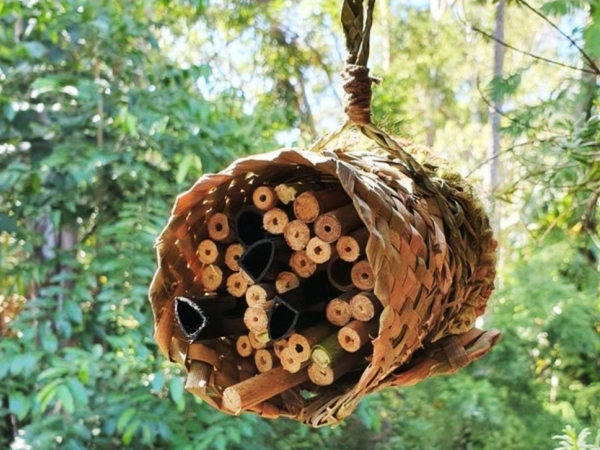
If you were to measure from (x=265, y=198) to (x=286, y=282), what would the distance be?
0.06 meters

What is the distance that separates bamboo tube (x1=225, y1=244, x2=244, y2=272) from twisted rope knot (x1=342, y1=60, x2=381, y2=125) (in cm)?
13

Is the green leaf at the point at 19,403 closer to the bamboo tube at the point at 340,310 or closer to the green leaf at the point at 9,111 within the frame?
the green leaf at the point at 9,111

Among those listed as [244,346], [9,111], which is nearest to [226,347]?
[244,346]

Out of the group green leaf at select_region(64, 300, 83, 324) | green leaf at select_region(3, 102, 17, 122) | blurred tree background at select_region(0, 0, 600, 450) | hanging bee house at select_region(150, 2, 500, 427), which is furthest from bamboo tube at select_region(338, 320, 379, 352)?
green leaf at select_region(3, 102, 17, 122)

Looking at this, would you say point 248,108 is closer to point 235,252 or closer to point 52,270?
point 52,270

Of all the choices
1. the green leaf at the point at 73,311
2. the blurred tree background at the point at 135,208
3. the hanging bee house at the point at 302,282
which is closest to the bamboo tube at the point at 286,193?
the hanging bee house at the point at 302,282

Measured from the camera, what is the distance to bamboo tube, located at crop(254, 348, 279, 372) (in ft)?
1.84

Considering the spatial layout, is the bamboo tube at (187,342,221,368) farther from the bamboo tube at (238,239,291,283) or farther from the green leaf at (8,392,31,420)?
the green leaf at (8,392,31,420)

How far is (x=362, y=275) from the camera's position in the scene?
1.77 feet

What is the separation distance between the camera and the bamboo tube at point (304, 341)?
53cm

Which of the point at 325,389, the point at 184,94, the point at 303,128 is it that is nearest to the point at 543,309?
the point at 303,128

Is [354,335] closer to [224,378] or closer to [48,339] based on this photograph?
[224,378]

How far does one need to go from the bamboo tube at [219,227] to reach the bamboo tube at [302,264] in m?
0.05

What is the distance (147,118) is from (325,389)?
84cm
